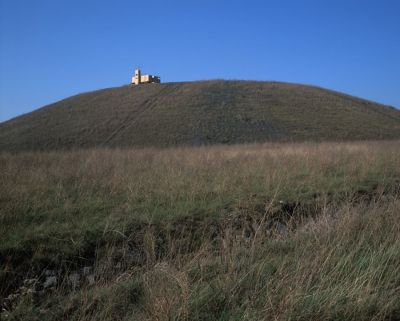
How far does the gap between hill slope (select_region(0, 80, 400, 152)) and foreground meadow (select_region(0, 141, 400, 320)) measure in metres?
22.5

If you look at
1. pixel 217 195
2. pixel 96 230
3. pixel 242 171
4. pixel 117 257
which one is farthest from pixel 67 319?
pixel 242 171

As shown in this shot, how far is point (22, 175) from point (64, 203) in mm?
2014

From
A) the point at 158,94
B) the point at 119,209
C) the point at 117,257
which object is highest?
the point at 158,94

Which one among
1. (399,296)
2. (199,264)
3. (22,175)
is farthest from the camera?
(22,175)

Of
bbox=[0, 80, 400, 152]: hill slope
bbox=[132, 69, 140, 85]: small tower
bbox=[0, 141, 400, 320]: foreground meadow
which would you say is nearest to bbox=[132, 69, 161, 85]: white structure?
bbox=[132, 69, 140, 85]: small tower

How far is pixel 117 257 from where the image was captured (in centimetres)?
435

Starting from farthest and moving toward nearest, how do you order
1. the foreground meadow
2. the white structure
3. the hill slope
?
the white structure < the hill slope < the foreground meadow

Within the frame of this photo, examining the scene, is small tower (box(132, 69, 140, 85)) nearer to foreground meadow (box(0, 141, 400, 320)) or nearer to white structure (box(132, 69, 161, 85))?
white structure (box(132, 69, 161, 85))

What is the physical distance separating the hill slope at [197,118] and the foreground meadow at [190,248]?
22.5m

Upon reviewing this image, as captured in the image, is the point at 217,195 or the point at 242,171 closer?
the point at 217,195

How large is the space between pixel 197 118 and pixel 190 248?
33.3 meters

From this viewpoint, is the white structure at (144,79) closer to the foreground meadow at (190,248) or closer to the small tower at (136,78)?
the small tower at (136,78)

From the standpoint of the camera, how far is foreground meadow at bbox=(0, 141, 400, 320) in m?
2.81

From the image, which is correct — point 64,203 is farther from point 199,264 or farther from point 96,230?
point 199,264
